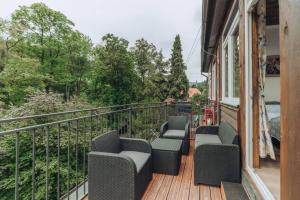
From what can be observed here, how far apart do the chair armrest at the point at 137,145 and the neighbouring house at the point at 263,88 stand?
1.25 m

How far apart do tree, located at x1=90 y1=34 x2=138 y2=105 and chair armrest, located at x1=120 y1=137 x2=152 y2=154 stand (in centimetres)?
1493

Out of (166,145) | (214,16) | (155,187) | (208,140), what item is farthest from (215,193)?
(214,16)

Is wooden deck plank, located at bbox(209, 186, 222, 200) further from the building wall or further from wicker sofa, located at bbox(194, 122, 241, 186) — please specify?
the building wall

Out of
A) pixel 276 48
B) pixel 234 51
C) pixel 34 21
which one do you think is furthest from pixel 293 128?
pixel 34 21

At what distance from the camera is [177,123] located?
455cm

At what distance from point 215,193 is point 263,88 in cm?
140

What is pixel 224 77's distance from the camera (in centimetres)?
433

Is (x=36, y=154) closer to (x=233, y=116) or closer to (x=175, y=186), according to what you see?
(x=175, y=186)

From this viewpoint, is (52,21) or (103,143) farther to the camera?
(52,21)

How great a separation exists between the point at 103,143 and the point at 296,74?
6.35 ft

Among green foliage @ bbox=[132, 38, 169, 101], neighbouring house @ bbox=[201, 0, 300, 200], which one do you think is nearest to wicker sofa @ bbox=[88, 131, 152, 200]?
neighbouring house @ bbox=[201, 0, 300, 200]

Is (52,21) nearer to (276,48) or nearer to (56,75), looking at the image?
(56,75)

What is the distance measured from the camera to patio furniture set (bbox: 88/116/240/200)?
6.31 feet

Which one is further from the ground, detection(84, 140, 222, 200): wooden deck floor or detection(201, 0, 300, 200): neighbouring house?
detection(201, 0, 300, 200): neighbouring house
